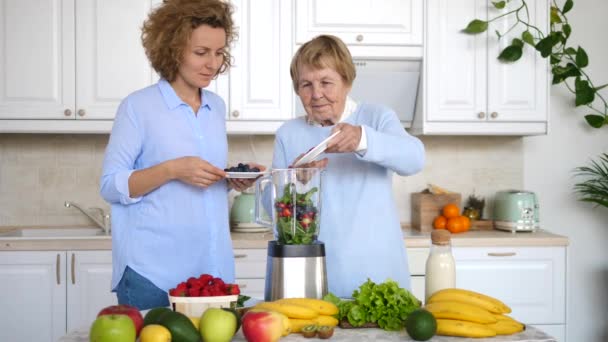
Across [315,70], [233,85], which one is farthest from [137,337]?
[233,85]

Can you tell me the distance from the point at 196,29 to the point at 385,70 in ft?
5.92

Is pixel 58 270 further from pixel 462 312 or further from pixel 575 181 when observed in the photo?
pixel 575 181

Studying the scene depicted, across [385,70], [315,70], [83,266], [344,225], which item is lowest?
[83,266]

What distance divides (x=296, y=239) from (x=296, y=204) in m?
0.08

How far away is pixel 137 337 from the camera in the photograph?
4.38 feet

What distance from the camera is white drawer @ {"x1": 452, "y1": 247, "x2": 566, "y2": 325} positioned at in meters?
3.30

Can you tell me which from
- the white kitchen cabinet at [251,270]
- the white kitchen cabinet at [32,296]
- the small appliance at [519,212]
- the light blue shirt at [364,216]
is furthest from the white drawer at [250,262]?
the light blue shirt at [364,216]

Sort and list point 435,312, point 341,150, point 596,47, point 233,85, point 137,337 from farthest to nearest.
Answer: point 596,47 → point 233,85 → point 341,150 → point 435,312 → point 137,337

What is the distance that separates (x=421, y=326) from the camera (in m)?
1.34

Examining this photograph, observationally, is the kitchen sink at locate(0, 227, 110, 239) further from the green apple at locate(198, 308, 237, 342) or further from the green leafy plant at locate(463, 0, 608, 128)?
the green apple at locate(198, 308, 237, 342)

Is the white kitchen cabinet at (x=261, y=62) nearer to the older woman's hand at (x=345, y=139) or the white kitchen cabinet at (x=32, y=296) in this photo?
the white kitchen cabinet at (x=32, y=296)

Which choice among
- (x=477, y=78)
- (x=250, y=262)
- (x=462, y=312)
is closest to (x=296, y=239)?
(x=462, y=312)

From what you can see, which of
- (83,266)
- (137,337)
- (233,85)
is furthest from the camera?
(233,85)

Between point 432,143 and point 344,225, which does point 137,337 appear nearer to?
point 344,225
